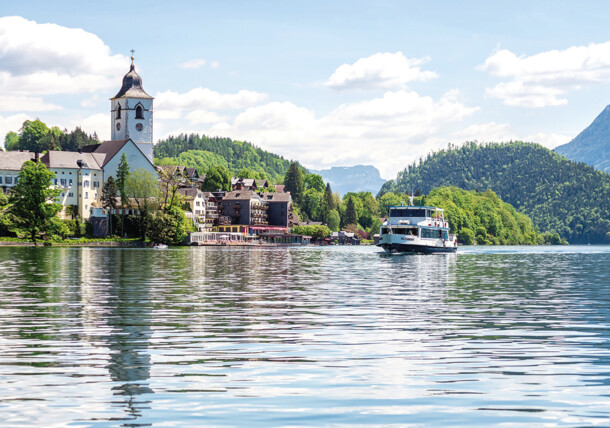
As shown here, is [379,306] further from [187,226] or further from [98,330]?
[187,226]

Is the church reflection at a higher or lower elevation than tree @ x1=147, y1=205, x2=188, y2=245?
lower

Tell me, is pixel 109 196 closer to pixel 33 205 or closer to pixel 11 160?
pixel 11 160

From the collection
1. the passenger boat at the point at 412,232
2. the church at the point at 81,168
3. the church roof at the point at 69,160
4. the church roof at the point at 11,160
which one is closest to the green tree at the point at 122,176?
the church at the point at 81,168

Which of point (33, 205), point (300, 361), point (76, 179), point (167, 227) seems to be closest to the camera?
point (300, 361)

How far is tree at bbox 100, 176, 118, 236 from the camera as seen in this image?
545 ft

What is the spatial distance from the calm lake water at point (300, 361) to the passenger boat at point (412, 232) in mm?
77025

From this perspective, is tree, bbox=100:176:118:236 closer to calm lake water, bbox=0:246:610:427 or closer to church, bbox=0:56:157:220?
church, bbox=0:56:157:220

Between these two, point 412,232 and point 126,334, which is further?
point 412,232

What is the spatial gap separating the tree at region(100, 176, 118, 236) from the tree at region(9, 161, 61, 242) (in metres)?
28.0

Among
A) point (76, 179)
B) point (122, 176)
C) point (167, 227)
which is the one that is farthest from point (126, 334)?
point (76, 179)

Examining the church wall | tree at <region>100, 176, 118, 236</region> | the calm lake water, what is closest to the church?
the church wall

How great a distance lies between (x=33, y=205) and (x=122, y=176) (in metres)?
37.4

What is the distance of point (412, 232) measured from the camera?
371 feet

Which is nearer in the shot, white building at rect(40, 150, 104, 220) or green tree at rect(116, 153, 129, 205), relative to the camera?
green tree at rect(116, 153, 129, 205)
